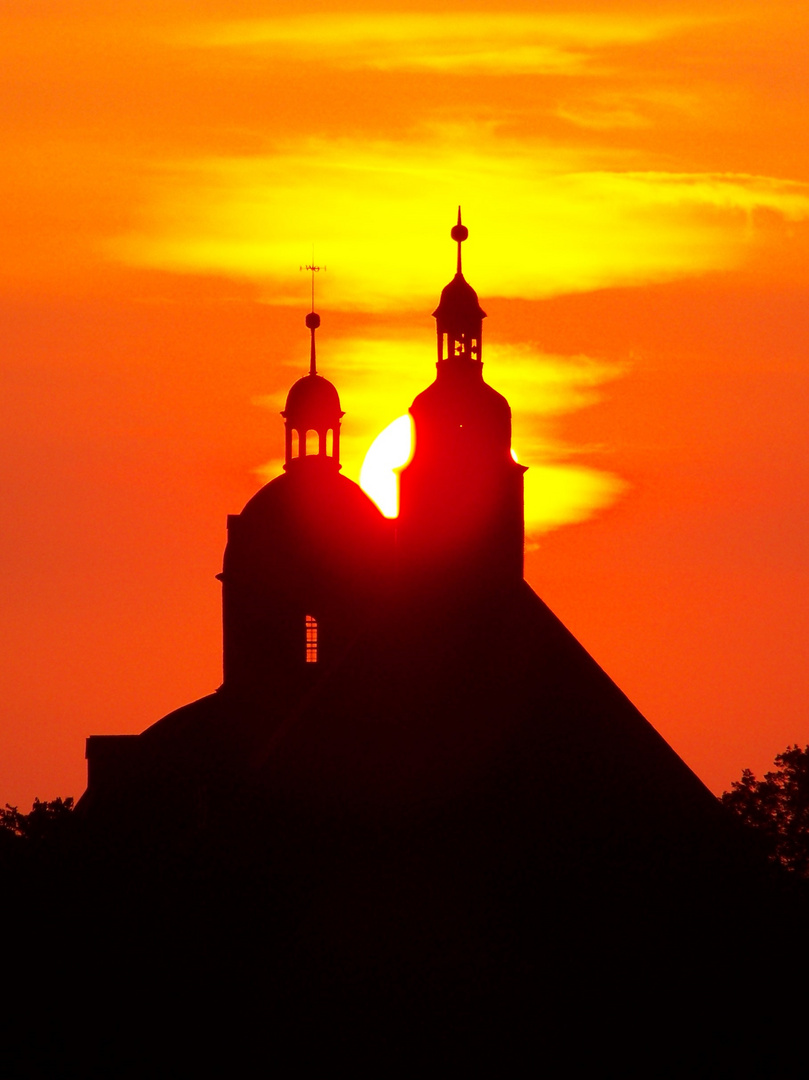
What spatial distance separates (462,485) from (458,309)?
3661mm

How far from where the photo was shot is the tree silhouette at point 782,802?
263 ft

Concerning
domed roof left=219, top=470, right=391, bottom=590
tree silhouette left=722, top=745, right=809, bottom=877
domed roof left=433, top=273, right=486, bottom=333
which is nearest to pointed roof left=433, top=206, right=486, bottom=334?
domed roof left=433, top=273, right=486, bottom=333

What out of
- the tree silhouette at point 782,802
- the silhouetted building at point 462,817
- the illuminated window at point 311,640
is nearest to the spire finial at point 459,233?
the silhouetted building at point 462,817

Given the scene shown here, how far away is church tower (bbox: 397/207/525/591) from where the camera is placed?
178 ft

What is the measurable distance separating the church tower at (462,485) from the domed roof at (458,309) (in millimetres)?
904

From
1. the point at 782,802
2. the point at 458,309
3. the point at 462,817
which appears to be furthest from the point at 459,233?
the point at 782,802

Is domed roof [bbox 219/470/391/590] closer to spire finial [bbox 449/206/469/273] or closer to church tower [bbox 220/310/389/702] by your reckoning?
church tower [bbox 220/310/389/702]

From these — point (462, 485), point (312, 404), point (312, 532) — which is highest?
point (312, 404)

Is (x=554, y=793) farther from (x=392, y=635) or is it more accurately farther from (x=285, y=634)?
(x=285, y=634)

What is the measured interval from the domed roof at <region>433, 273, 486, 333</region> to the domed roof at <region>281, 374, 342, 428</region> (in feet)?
37.9

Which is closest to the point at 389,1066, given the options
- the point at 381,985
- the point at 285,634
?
the point at 381,985

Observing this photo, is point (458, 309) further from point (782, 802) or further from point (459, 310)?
point (782, 802)

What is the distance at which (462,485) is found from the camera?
54625mm

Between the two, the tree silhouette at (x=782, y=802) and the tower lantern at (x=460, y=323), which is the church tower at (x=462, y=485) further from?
the tree silhouette at (x=782, y=802)
